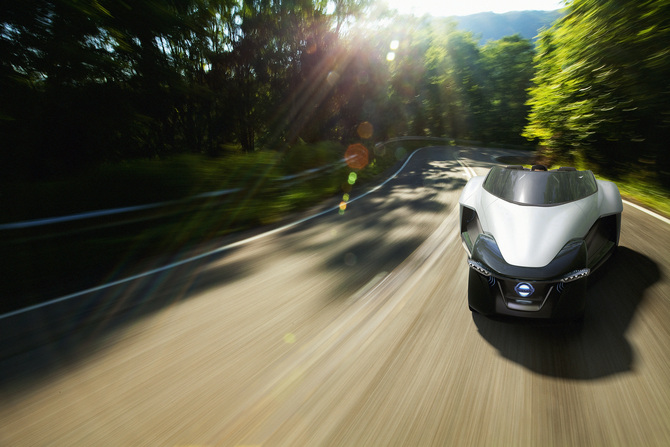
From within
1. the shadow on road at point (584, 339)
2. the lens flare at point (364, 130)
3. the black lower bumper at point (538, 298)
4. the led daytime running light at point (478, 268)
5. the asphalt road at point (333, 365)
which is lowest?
the lens flare at point (364, 130)

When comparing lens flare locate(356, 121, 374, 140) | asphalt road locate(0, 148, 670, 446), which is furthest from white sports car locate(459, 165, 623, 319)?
lens flare locate(356, 121, 374, 140)

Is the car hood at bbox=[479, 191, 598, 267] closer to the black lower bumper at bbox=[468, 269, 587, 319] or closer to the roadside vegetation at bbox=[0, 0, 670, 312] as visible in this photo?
the black lower bumper at bbox=[468, 269, 587, 319]

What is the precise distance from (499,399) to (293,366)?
1526 millimetres

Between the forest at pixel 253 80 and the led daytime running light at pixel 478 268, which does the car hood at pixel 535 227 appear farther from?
the forest at pixel 253 80

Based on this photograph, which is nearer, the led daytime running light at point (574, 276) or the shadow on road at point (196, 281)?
the led daytime running light at point (574, 276)

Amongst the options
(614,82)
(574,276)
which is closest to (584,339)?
(574,276)

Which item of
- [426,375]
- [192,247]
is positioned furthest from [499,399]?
[192,247]

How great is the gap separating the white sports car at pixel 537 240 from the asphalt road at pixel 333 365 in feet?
1.20

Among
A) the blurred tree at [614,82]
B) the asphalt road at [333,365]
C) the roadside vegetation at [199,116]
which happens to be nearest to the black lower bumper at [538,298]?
the asphalt road at [333,365]

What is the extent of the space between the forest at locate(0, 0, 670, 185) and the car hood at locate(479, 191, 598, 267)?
8.10m

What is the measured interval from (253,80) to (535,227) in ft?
65.3

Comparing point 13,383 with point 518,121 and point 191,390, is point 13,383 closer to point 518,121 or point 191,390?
point 191,390

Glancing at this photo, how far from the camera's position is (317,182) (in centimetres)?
1197

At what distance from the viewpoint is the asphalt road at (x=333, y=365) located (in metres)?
2.29
